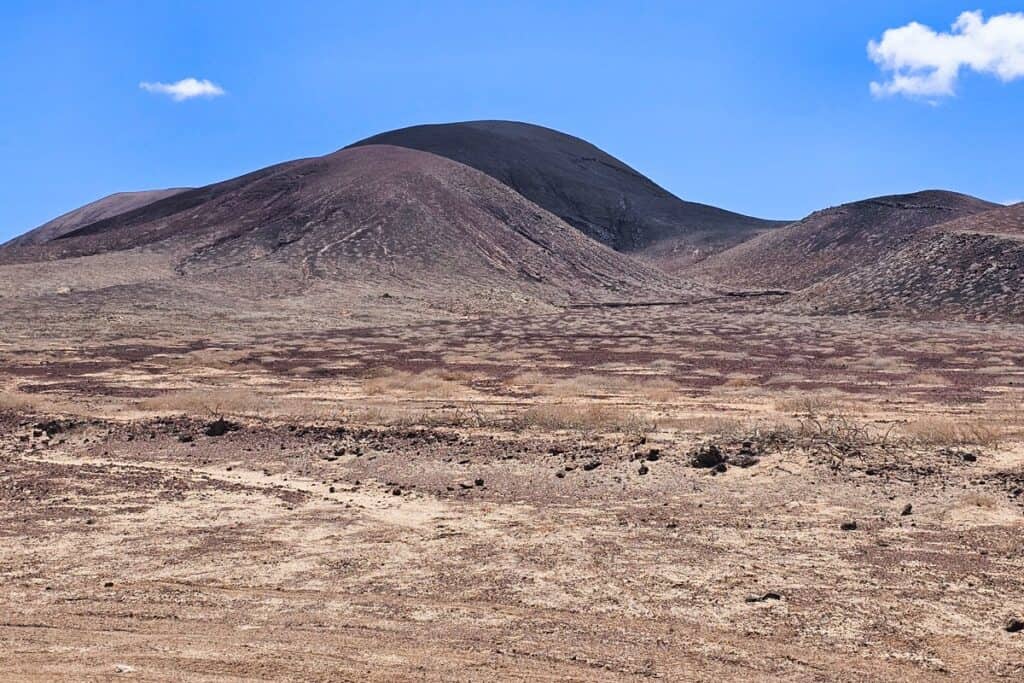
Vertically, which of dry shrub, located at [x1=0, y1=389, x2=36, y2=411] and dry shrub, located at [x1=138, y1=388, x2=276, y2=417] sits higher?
dry shrub, located at [x1=0, y1=389, x2=36, y2=411]

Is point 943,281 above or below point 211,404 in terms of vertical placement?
above

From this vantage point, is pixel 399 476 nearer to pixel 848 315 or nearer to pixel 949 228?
pixel 848 315

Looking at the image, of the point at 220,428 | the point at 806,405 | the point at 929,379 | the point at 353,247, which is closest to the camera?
the point at 220,428

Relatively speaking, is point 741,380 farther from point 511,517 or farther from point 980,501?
point 511,517

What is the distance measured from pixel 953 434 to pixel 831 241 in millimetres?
105567

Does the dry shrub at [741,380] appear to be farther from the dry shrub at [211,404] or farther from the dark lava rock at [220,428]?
the dark lava rock at [220,428]

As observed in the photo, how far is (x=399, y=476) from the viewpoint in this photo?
12859 millimetres

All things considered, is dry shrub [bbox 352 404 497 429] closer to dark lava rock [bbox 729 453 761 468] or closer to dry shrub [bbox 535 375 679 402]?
dark lava rock [bbox 729 453 761 468]

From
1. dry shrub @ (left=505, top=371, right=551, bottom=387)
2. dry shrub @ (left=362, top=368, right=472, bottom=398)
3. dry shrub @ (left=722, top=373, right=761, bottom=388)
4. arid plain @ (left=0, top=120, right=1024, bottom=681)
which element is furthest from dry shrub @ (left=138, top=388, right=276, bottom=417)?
dry shrub @ (left=722, top=373, right=761, bottom=388)

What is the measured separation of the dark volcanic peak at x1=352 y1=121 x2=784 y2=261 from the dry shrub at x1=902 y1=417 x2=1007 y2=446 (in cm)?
11415

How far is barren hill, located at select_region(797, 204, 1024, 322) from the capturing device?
5800cm

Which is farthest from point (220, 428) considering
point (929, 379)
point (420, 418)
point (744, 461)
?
point (929, 379)

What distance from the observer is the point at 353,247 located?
268ft

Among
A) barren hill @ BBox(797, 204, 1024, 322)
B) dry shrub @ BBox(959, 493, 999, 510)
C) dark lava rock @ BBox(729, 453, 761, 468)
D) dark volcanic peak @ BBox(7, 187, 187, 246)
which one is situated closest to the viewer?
dry shrub @ BBox(959, 493, 999, 510)
